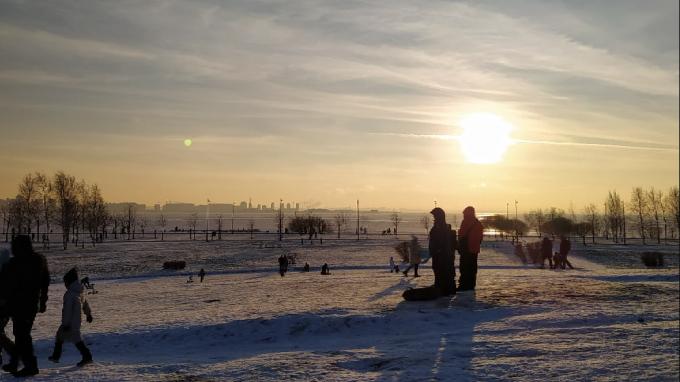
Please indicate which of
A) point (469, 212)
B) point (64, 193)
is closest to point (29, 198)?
point (64, 193)

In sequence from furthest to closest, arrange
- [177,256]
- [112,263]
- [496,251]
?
[496,251] < [177,256] < [112,263]

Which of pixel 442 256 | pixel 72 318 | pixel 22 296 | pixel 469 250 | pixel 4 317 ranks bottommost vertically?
pixel 72 318

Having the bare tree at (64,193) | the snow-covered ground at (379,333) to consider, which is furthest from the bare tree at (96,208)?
the snow-covered ground at (379,333)

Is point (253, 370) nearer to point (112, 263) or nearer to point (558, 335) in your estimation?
point (558, 335)

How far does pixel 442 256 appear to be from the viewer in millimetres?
15375

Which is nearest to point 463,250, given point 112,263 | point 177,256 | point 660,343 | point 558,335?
point 558,335

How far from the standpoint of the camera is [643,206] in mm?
93562

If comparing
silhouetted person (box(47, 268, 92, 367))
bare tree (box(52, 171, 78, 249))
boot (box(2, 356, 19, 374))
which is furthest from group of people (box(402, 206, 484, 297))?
bare tree (box(52, 171, 78, 249))

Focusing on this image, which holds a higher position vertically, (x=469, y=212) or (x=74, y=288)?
(x=469, y=212)

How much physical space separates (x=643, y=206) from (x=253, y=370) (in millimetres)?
100863

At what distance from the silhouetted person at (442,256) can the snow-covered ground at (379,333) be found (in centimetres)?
59

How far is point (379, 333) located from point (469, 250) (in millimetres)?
5520

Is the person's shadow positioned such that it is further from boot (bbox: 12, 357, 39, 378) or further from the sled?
boot (bbox: 12, 357, 39, 378)

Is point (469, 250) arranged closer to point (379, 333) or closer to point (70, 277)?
point (379, 333)
